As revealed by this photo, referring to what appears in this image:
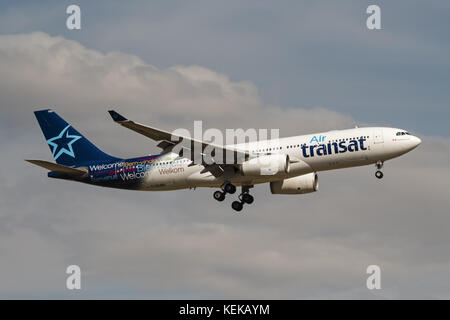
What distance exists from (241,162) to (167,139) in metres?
6.78

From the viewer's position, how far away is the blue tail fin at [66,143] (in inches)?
2419

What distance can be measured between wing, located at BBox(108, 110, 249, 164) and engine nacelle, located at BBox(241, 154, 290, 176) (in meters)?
0.78

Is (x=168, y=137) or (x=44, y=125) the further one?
(x=44, y=125)

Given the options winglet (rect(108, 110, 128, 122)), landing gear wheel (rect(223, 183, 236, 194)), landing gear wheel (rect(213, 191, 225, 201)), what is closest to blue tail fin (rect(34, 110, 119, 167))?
landing gear wheel (rect(213, 191, 225, 201))

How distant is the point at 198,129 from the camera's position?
54281 millimetres

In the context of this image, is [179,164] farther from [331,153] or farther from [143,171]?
[331,153]

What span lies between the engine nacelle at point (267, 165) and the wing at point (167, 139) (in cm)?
78

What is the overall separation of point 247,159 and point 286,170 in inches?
120

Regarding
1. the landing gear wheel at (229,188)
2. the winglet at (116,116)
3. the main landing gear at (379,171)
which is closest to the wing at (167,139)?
the winglet at (116,116)

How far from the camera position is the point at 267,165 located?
53875 mm
